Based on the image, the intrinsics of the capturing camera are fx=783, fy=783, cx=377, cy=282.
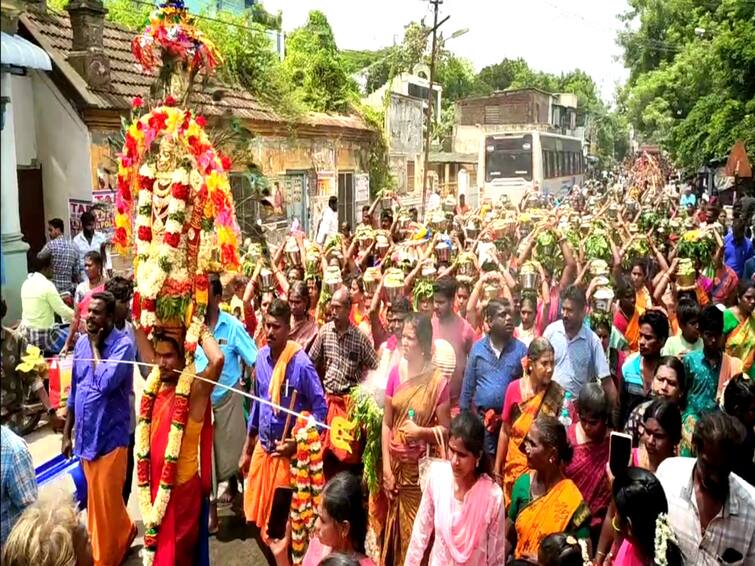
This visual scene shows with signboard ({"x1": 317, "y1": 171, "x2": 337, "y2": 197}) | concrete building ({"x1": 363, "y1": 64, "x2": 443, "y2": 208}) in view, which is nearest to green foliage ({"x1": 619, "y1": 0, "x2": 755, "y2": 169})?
concrete building ({"x1": 363, "y1": 64, "x2": 443, "y2": 208})

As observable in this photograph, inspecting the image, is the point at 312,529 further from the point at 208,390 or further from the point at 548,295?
the point at 548,295

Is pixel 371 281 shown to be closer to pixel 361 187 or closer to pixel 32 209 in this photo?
pixel 32 209

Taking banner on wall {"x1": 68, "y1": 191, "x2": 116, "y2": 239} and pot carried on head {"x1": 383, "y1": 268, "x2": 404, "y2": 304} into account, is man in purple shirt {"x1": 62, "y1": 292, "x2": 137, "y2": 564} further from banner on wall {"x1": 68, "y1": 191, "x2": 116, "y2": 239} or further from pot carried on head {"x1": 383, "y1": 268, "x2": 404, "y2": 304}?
banner on wall {"x1": 68, "y1": 191, "x2": 116, "y2": 239}

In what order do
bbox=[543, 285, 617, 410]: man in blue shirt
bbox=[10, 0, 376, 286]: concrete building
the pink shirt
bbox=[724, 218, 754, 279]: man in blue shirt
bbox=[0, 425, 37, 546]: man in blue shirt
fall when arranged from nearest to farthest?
bbox=[0, 425, 37, 546]: man in blue shirt
the pink shirt
bbox=[543, 285, 617, 410]: man in blue shirt
bbox=[724, 218, 754, 279]: man in blue shirt
bbox=[10, 0, 376, 286]: concrete building

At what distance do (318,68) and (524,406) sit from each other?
17892mm

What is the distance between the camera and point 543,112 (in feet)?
145

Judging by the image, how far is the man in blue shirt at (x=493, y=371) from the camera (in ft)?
15.9

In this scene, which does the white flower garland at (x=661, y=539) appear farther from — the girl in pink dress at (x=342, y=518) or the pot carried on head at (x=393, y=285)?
the pot carried on head at (x=393, y=285)

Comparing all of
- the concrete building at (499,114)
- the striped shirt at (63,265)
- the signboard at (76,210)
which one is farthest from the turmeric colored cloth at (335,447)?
the concrete building at (499,114)

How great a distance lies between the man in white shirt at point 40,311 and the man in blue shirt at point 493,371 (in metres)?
4.21

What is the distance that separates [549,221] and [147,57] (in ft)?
19.6

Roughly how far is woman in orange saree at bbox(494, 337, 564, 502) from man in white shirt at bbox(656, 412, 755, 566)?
1.18 metres

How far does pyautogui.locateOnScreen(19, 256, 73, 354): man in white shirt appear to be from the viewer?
23.7 feet

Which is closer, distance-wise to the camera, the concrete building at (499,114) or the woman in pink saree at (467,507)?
the woman in pink saree at (467,507)
